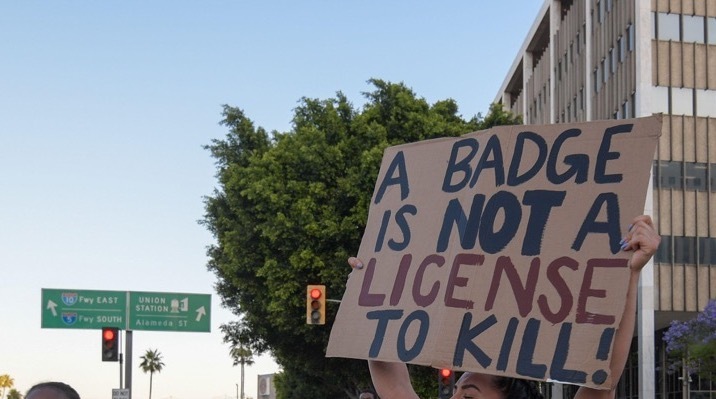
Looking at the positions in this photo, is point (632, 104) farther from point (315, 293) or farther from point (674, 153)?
point (315, 293)

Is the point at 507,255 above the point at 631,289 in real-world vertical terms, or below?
above

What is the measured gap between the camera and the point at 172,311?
34781mm

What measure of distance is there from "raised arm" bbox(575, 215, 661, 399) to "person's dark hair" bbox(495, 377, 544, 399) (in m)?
0.15

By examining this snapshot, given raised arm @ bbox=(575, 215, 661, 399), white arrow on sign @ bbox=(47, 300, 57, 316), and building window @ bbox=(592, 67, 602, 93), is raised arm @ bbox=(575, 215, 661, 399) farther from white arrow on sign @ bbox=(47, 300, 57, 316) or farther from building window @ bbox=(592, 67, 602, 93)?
building window @ bbox=(592, 67, 602, 93)

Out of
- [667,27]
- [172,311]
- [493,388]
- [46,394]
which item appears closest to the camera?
[46,394]

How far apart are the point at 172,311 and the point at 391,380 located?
30679mm

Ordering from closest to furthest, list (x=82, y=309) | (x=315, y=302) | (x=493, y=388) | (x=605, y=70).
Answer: (x=493, y=388) → (x=315, y=302) → (x=82, y=309) → (x=605, y=70)

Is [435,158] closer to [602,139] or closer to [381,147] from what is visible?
[602,139]

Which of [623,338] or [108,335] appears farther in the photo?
[108,335]

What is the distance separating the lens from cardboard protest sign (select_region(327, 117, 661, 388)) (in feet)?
14.1

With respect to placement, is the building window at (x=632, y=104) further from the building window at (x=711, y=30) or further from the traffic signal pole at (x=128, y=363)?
the traffic signal pole at (x=128, y=363)

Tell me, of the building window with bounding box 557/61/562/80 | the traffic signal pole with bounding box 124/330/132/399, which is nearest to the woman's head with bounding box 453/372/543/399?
the traffic signal pole with bounding box 124/330/132/399

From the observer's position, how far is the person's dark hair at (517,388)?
13.4 feet

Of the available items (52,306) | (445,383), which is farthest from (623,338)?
Answer: (52,306)
